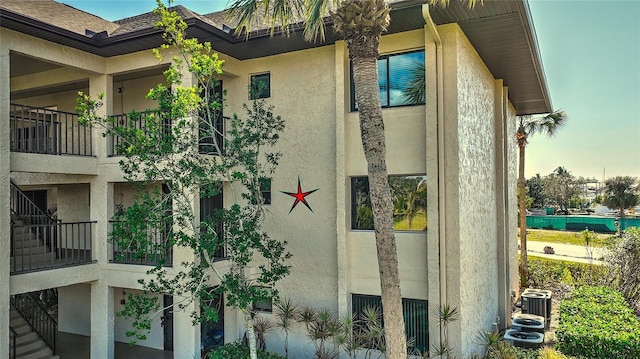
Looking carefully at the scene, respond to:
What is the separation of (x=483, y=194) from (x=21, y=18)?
13055 millimetres

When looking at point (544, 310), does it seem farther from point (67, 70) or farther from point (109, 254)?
point (67, 70)

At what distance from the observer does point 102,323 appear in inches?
499

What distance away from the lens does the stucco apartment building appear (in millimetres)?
10703

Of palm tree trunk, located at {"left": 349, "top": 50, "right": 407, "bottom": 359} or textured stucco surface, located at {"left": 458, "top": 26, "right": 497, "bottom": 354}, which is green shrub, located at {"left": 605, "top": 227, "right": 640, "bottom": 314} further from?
palm tree trunk, located at {"left": 349, "top": 50, "right": 407, "bottom": 359}

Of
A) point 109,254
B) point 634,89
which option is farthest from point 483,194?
point 634,89

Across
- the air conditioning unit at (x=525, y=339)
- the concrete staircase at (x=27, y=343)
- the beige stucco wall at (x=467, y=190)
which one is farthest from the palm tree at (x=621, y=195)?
the concrete staircase at (x=27, y=343)

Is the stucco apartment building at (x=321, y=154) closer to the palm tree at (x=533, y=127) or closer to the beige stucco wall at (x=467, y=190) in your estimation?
the beige stucco wall at (x=467, y=190)

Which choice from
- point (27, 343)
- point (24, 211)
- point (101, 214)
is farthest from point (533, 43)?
point (24, 211)

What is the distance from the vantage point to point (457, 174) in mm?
10727

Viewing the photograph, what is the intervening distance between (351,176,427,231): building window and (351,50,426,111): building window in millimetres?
1992

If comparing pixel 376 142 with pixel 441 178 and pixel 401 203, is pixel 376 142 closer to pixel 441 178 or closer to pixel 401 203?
pixel 441 178

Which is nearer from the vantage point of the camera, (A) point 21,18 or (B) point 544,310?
(A) point 21,18

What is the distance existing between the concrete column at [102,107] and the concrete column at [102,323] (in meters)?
3.85

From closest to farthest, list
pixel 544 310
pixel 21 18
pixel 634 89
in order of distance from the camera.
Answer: pixel 21 18, pixel 544 310, pixel 634 89
